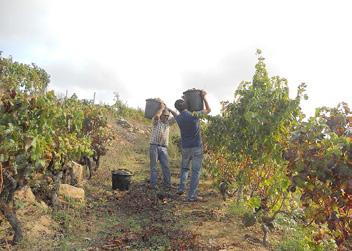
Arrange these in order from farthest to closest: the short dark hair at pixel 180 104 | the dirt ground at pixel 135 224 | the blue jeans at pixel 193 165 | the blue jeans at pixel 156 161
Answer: the blue jeans at pixel 156 161
the short dark hair at pixel 180 104
the blue jeans at pixel 193 165
the dirt ground at pixel 135 224

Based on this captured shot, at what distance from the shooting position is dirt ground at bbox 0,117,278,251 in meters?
5.49

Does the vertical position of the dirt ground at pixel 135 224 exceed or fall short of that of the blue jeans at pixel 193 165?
it falls short

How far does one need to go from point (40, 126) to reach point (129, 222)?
92.0 inches

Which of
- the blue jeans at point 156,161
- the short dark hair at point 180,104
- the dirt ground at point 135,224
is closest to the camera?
the dirt ground at point 135,224

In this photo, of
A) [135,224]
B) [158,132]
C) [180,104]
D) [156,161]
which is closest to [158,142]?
[158,132]

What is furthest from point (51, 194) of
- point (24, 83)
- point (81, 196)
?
point (24, 83)

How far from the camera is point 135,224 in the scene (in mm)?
6582

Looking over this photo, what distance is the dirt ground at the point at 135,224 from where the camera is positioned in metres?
5.49

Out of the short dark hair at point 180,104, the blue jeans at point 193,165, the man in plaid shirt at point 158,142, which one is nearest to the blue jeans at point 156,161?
the man in plaid shirt at point 158,142

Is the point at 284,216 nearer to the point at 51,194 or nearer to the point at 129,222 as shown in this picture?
the point at 129,222

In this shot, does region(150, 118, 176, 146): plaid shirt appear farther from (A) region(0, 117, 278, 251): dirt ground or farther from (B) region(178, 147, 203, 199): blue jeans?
(A) region(0, 117, 278, 251): dirt ground

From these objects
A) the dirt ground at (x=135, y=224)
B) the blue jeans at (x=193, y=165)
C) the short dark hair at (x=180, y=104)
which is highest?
the short dark hair at (x=180, y=104)

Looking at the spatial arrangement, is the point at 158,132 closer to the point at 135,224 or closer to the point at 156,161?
the point at 156,161

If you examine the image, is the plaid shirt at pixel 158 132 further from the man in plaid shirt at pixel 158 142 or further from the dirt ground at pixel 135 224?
the dirt ground at pixel 135 224
